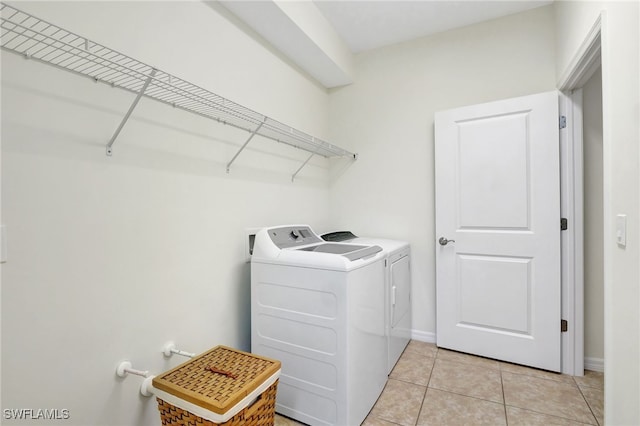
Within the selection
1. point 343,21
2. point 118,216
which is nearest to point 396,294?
point 118,216

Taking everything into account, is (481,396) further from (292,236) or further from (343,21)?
(343,21)

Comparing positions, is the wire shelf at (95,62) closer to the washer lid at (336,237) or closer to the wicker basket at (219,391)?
the washer lid at (336,237)

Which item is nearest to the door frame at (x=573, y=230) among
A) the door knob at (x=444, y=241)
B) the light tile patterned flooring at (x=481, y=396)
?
the light tile patterned flooring at (x=481, y=396)

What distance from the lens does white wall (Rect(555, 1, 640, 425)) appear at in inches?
40.6

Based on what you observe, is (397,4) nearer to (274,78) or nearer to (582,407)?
(274,78)

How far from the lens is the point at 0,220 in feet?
3.05

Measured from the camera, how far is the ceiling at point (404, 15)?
221 cm

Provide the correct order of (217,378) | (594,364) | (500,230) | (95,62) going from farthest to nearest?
1. (500,230)
2. (594,364)
3. (217,378)
4. (95,62)

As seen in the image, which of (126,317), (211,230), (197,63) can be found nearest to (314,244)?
(211,230)

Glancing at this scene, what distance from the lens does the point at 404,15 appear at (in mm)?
2336

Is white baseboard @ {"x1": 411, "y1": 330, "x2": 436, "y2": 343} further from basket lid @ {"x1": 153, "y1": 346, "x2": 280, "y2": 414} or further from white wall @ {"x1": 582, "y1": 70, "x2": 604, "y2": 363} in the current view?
basket lid @ {"x1": 153, "y1": 346, "x2": 280, "y2": 414}

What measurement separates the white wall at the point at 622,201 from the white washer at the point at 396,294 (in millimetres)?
1055

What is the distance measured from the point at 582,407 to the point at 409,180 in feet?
6.03

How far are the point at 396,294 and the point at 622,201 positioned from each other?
135cm
